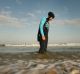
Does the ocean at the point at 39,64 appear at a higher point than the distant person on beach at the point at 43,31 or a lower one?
lower

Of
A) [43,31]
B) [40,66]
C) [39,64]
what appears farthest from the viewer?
[43,31]

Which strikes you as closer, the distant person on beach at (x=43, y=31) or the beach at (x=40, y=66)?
the beach at (x=40, y=66)

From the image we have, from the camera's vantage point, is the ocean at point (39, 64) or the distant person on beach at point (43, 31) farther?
the distant person on beach at point (43, 31)

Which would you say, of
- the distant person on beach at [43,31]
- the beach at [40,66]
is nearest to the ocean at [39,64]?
the beach at [40,66]

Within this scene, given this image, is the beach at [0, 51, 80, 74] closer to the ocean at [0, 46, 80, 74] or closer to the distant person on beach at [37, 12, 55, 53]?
the ocean at [0, 46, 80, 74]

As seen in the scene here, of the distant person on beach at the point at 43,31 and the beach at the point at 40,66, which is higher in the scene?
the distant person on beach at the point at 43,31

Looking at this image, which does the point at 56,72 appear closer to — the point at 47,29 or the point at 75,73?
the point at 75,73

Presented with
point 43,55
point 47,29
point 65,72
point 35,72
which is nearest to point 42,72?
point 35,72

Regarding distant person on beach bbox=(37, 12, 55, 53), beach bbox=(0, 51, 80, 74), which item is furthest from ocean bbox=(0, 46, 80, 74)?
distant person on beach bbox=(37, 12, 55, 53)

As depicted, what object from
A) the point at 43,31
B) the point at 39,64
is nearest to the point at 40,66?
the point at 39,64

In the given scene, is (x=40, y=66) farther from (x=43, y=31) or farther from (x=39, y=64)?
(x=43, y=31)

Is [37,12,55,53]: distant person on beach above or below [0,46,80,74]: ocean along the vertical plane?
above

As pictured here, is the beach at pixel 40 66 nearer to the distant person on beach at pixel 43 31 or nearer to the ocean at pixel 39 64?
the ocean at pixel 39 64

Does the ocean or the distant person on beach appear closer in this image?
the ocean
